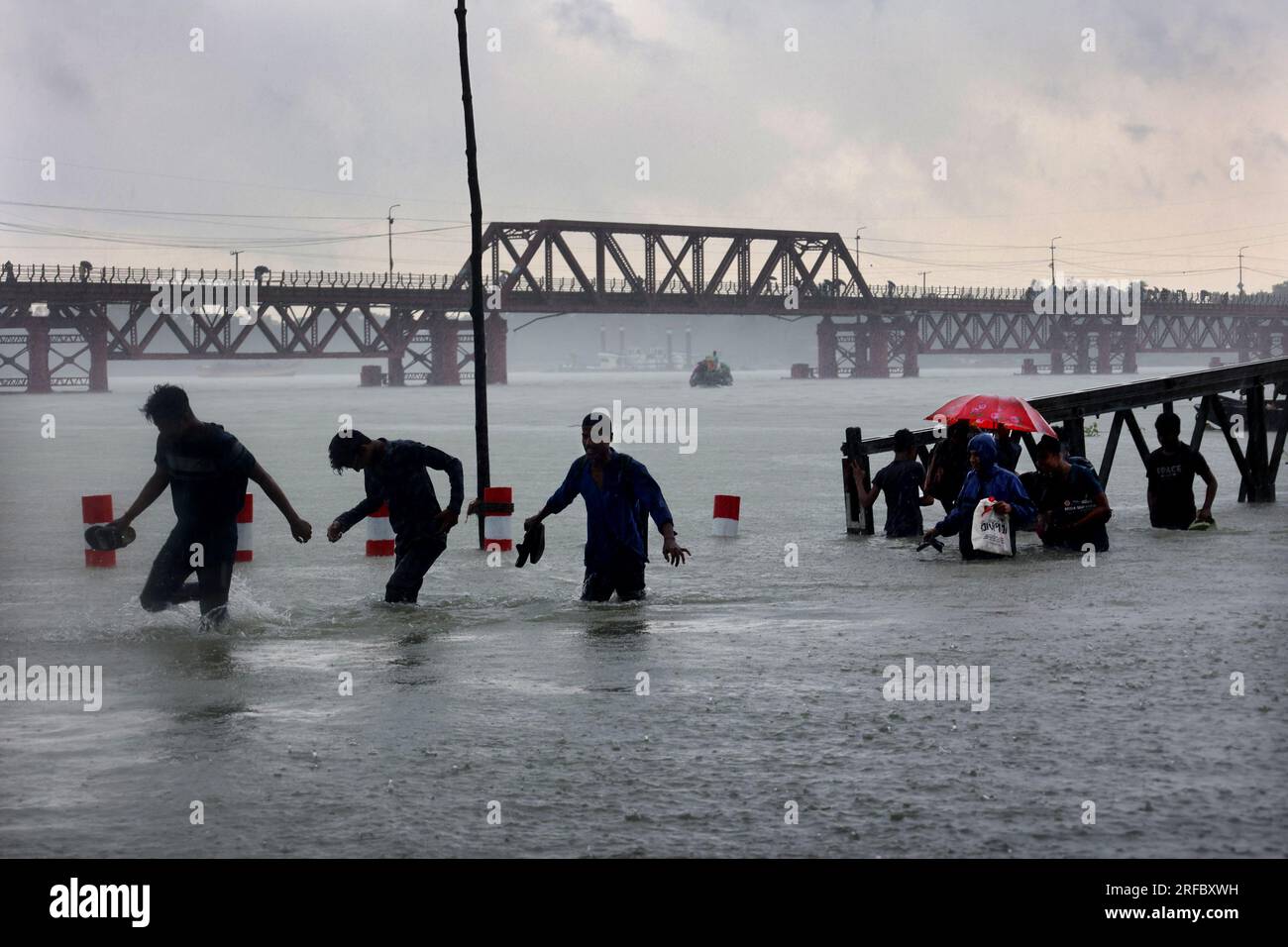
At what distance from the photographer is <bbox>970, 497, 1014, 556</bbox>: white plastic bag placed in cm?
1503

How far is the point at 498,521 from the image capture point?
1697cm

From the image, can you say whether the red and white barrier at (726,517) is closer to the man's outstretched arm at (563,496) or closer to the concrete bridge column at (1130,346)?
the man's outstretched arm at (563,496)

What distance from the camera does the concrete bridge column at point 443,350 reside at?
367 ft

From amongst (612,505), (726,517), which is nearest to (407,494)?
(612,505)

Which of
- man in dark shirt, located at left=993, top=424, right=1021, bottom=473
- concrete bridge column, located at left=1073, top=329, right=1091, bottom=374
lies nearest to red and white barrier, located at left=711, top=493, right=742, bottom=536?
man in dark shirt, located at left=993, top=424, right=1021, bottom=473

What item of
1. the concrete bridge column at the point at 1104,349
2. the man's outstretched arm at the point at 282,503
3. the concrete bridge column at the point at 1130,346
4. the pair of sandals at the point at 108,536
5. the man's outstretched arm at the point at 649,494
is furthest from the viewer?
the concrete bridge column at the point at 1130,346

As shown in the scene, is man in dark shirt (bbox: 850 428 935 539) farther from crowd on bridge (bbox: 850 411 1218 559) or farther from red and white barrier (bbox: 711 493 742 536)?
red and white barrier (bbox: 711 493 742 536)

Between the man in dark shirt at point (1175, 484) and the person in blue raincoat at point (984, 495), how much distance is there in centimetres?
274

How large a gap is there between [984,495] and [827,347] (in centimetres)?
12629

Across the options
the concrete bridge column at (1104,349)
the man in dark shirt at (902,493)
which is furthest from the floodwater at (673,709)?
the concrete bridge column at (1104,349)

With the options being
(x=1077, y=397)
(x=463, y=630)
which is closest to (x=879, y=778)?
(x=463, y=630)

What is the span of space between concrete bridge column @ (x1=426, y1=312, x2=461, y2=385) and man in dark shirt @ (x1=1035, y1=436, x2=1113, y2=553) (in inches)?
3852
